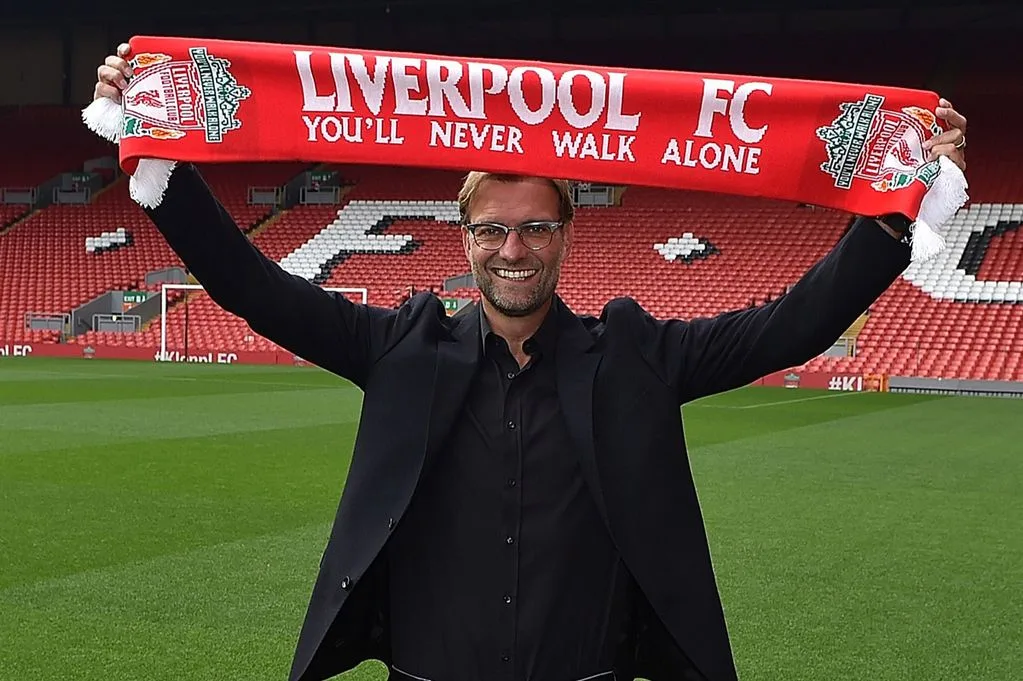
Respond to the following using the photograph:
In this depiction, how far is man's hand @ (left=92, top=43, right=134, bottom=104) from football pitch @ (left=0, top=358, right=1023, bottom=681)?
2593mm

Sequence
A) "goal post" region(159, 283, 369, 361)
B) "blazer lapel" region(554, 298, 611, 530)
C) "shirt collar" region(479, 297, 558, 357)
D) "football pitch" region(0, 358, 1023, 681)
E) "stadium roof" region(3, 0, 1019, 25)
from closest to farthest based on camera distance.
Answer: "blazer lapel" region(554, 298, 611, 530)
"shirt collar" region(479, 297, 558, 357)
"football pitch" region(0, 358, 1023, 681)
"goal post" region(159, 283, 369, 361)
"stadium roof" region(3, 0, 1019, 25)

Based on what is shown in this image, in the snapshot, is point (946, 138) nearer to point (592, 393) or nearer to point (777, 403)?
point (592, 393)

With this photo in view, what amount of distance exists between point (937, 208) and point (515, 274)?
2.67 ft

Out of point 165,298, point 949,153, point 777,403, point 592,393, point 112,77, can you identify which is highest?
point 112,77

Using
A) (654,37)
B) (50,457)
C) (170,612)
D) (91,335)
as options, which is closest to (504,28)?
(654,37)

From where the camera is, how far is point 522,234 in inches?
87.4

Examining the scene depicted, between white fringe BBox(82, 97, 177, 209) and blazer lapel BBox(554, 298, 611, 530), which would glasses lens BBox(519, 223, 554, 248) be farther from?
white fringe BBox(82, 97, 177, 209)

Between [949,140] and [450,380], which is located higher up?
[949,140]

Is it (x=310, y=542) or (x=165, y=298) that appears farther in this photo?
(x=165, y=298)

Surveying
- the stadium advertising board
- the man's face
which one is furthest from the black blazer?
the stadium advertising board

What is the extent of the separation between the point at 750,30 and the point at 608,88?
29732 millimetres

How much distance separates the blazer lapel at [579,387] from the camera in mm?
2166

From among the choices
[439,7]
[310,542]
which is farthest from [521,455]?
[439,7]

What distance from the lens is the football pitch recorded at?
4.66 meters
